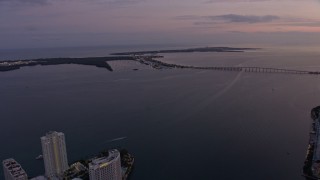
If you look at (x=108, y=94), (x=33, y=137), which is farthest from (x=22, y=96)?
(x=33, y=137)

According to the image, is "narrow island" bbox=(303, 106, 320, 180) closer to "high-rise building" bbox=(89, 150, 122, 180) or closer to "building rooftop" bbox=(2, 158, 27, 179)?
"high-rise building" bbox=(89, 150, 122, 180)

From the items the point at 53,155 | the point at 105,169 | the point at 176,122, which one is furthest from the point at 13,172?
the point at 176,122

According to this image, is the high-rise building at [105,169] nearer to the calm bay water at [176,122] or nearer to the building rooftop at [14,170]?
the calm bay water at [176,122]

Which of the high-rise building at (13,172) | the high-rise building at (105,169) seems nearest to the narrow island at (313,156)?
the high-rise building at (105,169)

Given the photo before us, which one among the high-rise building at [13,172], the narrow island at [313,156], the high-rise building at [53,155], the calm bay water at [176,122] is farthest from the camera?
the calm bay water at [176,122]

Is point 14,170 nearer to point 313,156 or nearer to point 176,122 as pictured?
point 176,122

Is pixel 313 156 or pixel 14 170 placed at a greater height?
pixel 14 170

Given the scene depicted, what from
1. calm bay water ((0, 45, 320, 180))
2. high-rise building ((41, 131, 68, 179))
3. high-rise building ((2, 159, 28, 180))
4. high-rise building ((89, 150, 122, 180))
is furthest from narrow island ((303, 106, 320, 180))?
high-rise building ((2, 159, 28, 180))
